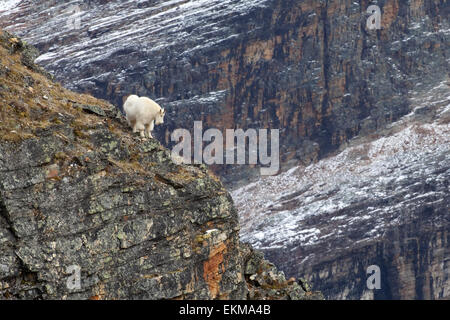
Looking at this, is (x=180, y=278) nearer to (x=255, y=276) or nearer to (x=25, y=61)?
(x=255, y=276)

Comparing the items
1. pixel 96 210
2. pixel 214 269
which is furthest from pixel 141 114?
pixel 214 269

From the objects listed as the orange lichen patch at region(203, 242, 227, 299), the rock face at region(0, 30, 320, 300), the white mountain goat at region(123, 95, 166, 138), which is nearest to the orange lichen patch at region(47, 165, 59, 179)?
the rock face at region(0, 30, 320, 300)

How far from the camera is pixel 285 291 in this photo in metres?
41.2

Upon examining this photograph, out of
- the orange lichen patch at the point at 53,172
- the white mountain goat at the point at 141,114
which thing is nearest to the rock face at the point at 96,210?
the orange lichen patch at the point at 53,172

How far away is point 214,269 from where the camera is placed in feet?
127

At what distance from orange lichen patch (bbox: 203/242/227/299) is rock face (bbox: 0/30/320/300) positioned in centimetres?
4

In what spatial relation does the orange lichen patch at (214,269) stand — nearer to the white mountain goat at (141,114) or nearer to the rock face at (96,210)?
the rock face at (96,210)

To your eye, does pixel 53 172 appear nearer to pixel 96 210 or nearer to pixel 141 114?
pixel 96 210

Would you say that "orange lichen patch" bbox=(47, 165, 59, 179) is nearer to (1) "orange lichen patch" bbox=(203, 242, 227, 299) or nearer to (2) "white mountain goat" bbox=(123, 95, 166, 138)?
(2) "white mountain goat" bbox=(123, 95, 166, 138)

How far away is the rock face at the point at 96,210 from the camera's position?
34.6 m

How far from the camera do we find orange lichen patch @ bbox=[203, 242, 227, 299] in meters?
38.4

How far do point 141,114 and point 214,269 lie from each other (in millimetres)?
7064
